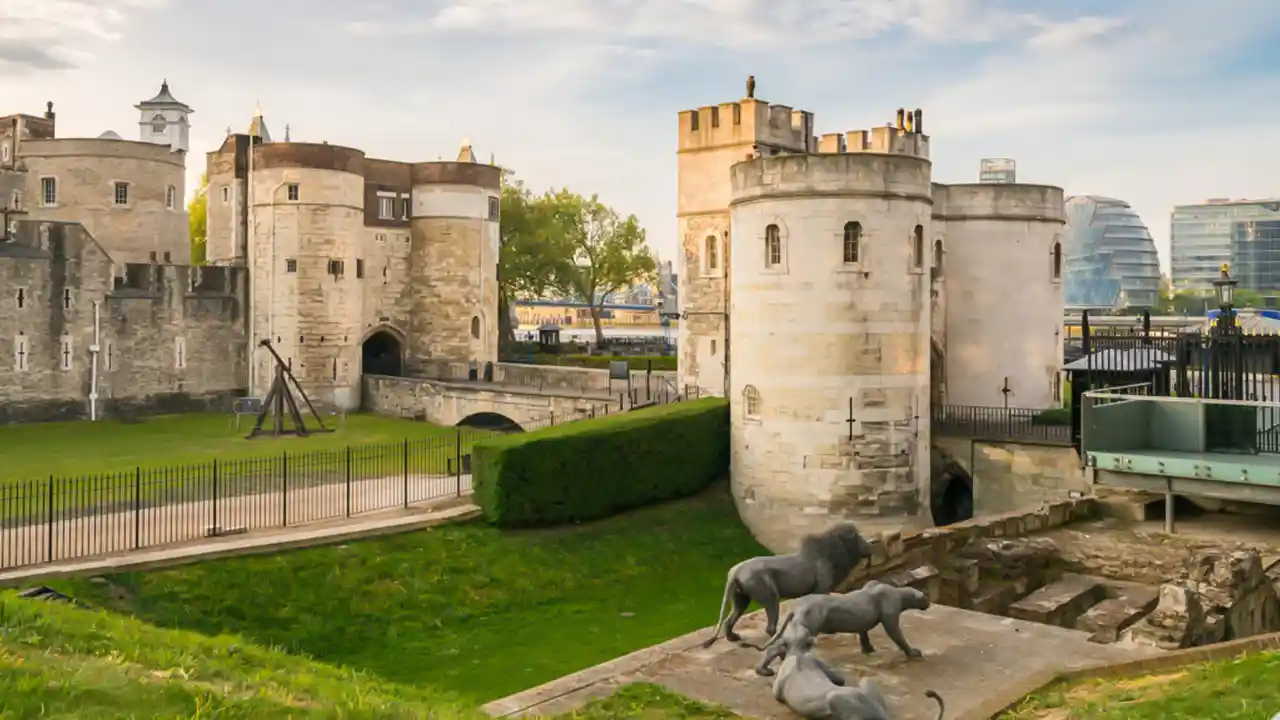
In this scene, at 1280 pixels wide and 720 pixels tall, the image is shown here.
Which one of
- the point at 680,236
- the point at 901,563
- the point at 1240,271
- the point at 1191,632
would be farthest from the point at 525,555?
the point at 1240,271

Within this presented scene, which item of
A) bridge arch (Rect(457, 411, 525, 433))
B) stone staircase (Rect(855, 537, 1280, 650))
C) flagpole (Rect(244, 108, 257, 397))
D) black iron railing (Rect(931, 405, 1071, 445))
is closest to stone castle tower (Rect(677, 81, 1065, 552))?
black iron railing (Rect(931, 405, 1071, 445))

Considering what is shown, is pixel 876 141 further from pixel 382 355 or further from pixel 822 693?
pixel 822 693

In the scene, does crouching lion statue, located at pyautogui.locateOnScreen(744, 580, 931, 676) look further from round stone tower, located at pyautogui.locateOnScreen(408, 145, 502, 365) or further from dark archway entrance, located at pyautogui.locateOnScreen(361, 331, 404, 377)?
dark archway entrance, located at pyautogui.locateOnScreen(361, 331, 404, 377)

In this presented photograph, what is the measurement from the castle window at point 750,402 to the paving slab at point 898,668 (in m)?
12.3

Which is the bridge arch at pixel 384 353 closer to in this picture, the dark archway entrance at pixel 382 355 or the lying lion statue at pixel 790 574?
the dark archway entrance at pixel 382 355

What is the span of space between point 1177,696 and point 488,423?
108 feet

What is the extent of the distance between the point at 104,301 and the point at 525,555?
23.7 m

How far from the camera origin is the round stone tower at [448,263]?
46.1 meters

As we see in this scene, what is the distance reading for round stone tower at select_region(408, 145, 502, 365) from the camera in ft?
151

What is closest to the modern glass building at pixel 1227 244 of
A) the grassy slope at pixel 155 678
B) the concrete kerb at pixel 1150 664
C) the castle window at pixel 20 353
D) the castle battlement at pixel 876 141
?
the castle battlement at pixel 876 141

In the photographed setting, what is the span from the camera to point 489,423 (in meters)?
41.3

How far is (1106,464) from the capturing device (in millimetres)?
20062

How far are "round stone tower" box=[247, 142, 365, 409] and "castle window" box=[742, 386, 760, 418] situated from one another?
2060 cm

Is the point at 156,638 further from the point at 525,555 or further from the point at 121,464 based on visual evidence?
the point at 121,464
